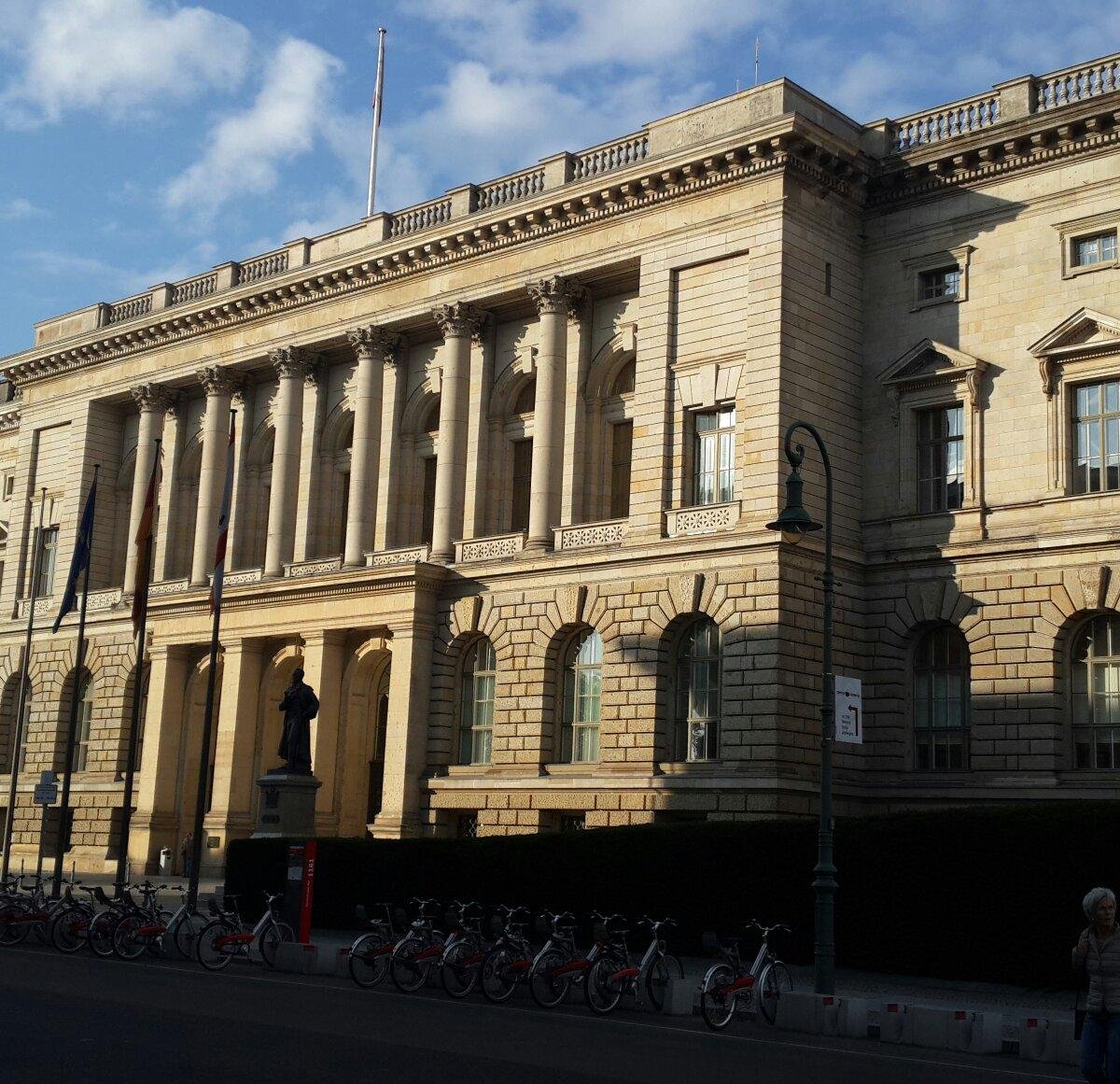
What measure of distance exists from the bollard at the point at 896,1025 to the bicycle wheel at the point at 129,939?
1333 centimetres

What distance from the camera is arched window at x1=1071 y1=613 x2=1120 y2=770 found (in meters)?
36.6

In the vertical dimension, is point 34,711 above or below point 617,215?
below

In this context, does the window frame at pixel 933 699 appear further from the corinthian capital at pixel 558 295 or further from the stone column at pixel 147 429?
the stone column at pixel 147 429

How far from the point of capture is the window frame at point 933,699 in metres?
38.8

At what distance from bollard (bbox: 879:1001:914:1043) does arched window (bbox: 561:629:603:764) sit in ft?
72.5

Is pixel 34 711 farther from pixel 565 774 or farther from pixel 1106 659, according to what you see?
pixel 1106 659

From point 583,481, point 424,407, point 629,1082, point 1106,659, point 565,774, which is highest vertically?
point 424,407

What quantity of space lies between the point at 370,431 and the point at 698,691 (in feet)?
48.6

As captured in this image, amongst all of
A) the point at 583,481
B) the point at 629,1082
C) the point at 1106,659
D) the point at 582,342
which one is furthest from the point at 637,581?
the point at 629,1082

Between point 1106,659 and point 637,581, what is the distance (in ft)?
37.7

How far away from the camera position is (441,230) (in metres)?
47.4

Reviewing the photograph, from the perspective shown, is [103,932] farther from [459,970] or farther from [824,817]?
[824,817]

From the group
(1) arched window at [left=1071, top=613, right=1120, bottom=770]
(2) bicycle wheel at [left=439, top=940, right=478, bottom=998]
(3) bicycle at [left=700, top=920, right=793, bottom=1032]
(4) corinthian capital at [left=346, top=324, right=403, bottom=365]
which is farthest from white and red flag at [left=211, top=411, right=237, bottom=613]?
(3) bicycle at [left=700, top=920, right=793, bottom=1032]

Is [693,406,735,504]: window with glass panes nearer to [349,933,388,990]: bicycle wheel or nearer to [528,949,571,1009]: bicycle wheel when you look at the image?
[349,933,388,990]: bicycle wheel
